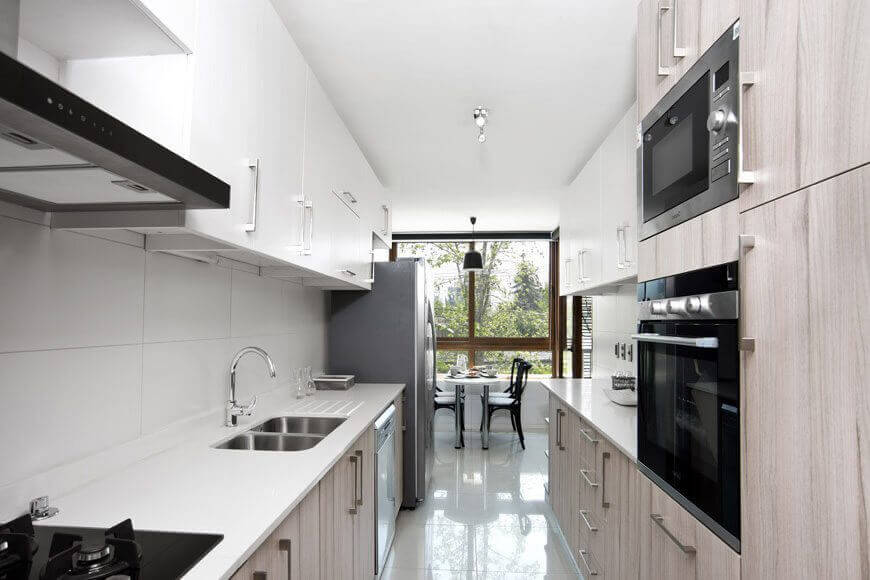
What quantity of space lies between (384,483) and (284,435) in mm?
814

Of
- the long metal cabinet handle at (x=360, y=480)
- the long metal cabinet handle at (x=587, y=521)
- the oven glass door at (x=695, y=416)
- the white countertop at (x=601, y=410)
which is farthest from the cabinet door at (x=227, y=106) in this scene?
the long metal cabinet handle at (x=587, y=521)

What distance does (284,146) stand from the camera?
6.08 feet

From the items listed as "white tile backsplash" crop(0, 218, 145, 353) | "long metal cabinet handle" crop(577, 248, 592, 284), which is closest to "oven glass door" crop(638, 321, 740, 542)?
"white tile backsplash" crop(0, 218, 145, 353)

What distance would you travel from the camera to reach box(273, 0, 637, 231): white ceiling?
1.96 m

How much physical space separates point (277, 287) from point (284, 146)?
1.12 m

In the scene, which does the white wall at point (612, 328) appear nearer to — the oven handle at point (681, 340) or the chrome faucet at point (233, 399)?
the oven handle at point (681, 340)

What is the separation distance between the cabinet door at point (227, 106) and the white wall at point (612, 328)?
2548 mm

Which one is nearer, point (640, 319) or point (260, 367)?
point (640, 319)

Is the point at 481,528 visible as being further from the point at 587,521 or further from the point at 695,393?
the point at 695,393

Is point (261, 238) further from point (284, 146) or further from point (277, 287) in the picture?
point (277, 287)

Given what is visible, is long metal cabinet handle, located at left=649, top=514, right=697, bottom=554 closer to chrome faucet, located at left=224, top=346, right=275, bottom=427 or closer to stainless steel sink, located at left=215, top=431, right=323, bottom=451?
stainless steel sink, located at left=215, top=431, right=323, bottom=451

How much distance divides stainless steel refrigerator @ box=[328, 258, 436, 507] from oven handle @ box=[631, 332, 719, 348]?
7.37 feet

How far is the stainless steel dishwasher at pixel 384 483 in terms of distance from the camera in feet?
8.27

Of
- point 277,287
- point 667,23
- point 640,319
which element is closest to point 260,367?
point 277,287
